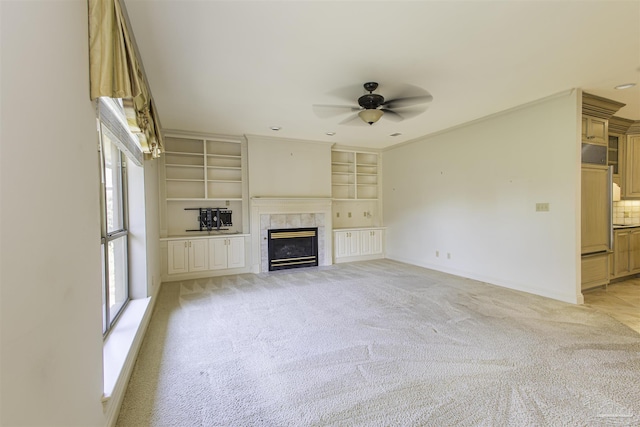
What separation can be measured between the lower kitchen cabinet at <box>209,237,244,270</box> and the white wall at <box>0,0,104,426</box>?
4.07 m

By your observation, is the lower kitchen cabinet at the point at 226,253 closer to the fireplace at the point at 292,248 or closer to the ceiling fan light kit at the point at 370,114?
the fireplace at the point at 292,248

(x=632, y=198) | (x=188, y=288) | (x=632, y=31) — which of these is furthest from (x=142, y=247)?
(x=632, y=198)

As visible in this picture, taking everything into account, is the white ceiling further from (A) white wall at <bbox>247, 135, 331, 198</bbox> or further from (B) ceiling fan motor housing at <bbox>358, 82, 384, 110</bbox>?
(A) white wall at <bbox>247, 135, 331, 198</bbox>

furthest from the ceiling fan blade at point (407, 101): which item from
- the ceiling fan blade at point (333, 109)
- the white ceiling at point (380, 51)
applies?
the ceiling fan blade at point (333, 109)

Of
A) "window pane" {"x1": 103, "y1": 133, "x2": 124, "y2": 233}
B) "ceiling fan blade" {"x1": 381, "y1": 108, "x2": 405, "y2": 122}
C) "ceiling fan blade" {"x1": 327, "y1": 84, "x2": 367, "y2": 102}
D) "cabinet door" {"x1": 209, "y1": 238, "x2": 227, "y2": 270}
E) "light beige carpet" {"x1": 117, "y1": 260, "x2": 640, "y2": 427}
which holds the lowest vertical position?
"light beige carpet" {"x1": 117, "y1": 260, "x2": 640, "y2": 427}

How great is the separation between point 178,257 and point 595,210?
6706 millimetres

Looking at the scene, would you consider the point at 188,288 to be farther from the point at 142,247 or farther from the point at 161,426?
the point at 161,426

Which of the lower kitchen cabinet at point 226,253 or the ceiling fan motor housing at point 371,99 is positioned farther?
the lower kitchen cabinet at point 226,253

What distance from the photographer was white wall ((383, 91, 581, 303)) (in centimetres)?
382

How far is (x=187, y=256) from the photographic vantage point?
209 inches

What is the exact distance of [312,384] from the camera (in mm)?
2143

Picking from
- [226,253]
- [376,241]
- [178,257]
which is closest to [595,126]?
[376,241]

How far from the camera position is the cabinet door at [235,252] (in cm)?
567

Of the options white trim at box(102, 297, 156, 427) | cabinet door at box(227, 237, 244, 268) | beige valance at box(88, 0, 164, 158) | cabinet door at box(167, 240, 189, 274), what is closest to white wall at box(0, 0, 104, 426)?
beige valance at box(88, 0, 164, 158)
